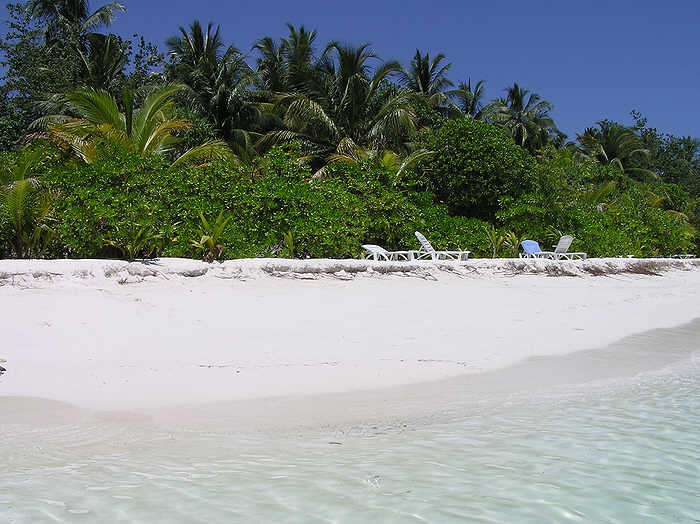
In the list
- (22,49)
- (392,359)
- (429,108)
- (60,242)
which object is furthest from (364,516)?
(22,49)

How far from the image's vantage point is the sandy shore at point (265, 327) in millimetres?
4082

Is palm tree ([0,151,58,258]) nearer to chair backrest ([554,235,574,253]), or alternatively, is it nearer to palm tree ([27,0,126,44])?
chair backrest ([554,235,574,253])

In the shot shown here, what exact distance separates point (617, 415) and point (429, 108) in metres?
21.8

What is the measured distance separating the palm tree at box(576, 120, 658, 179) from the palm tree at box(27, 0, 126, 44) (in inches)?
1076

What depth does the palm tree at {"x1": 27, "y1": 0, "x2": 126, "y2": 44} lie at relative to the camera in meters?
26.2

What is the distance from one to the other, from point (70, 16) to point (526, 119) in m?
24.4

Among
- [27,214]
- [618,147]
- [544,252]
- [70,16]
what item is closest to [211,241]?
[27,214]

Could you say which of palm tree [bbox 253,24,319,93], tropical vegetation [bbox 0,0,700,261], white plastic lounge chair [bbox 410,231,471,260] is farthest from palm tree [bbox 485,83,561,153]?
white plastic lounge chair [bbox 410,231,471,260]

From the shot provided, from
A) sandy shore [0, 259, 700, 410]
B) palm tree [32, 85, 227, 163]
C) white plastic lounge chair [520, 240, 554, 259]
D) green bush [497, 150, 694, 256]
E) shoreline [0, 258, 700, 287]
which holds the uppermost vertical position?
palm tree [32, 85, 227, 163]

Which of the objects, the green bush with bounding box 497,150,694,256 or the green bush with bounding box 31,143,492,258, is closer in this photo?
the green bush with bounding box 31,143,492,258

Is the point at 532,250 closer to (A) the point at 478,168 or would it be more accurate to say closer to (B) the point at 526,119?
(A) the point at 478,168

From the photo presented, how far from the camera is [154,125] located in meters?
14.4

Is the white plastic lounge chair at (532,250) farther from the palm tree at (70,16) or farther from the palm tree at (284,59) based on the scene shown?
the palm tree at (70,16)

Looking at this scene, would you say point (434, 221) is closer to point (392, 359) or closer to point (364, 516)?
point (392, 359)
